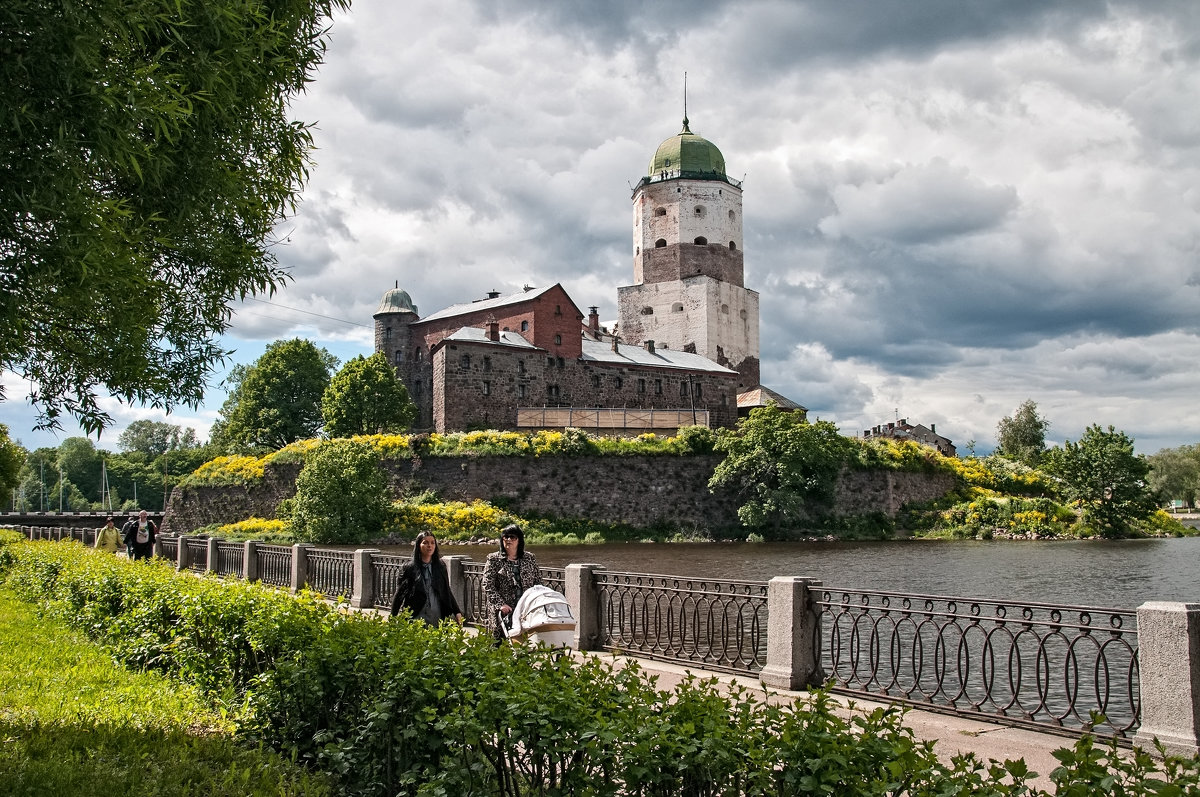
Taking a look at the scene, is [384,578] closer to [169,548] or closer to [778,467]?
[169,548]

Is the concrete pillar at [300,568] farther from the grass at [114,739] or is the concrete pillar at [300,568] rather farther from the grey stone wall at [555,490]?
the grey stone wall at [555,490]

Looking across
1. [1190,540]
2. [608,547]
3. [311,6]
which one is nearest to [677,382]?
[608,547]

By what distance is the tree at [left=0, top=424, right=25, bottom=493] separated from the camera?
58.6 m

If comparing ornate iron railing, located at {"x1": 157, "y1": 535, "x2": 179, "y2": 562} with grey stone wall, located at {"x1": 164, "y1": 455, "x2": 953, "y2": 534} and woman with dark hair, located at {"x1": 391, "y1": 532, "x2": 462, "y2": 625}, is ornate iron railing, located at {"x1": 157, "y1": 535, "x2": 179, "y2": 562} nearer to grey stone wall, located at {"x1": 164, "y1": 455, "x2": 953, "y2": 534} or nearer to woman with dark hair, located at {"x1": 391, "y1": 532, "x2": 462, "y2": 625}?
woman with dark hair, located at {"x1": 391, "y1": 532, "x2": 462, "y2": 625}

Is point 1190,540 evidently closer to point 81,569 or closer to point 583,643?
point 583,643

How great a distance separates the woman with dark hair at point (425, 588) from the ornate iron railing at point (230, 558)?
13172 mm

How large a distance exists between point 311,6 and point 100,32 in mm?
3468

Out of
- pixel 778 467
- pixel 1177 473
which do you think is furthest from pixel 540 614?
pixel 1177 473

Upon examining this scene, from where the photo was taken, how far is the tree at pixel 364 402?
186 ft

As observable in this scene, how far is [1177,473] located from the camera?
8975cm

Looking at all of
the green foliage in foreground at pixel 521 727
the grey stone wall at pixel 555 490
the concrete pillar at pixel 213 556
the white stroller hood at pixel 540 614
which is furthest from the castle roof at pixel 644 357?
the green foliage in foreground at pixel 521 727

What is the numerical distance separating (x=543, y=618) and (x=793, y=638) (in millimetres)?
2586

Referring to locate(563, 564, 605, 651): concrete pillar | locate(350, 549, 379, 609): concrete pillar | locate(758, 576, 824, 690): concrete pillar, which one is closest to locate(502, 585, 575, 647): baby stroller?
locate(758, 576, 824, 690): concrete pillar

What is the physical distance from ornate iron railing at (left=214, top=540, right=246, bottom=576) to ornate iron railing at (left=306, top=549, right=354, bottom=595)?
3.62m
